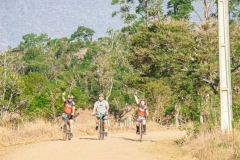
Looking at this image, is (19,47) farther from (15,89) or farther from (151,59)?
(151,59)

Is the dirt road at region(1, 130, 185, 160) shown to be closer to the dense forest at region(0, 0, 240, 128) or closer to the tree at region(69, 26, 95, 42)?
the dense forest at region(0, 0, 240, 128)

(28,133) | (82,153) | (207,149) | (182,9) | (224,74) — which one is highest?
(182,9)

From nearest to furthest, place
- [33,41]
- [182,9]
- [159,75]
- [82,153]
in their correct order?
1. [82,153]
2. [159,75]
3. [182,9]
4. [33,41]

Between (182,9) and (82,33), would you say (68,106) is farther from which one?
(82,33)

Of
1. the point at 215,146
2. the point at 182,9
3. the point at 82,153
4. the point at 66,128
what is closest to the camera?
the point at 215,146

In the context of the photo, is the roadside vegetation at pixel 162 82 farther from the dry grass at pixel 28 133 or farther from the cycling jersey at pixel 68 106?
the cycling jersey at pixel 68 106

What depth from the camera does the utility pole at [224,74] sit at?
55.6 feet

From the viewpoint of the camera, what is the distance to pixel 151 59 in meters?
38.8

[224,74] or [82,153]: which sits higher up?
[224,74]

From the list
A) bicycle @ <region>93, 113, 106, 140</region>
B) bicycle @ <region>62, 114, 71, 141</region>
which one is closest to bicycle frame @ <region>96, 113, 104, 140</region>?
bicycle @ <region>93, 113, 106, 140</region>

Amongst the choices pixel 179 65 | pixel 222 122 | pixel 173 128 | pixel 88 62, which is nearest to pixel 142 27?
pixel 179 65

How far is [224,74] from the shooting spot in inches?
677

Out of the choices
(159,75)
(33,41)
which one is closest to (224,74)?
(159,75)

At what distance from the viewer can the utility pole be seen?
667 inches
